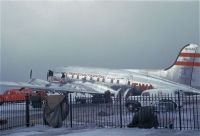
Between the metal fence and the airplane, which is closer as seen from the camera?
the metal fence

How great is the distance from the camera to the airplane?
4872 cm

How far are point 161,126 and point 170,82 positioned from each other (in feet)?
94.9

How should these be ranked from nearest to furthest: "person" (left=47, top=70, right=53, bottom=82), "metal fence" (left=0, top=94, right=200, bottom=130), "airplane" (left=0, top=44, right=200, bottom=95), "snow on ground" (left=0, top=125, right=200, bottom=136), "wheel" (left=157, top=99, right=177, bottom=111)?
"snow on ground" (left=0, top=125, right=200, bottom=136) < "metal fence" (left=0, top=94, right=200, bottom=130) < "wheel" (left=157, top=99, right=177, bottom=111) < "airplane" (left=0, top=44, right=200, bottom=95) < "person" (left=47, top=70, right=53, bottom=82)

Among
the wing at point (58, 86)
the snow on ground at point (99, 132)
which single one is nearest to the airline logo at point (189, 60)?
the wing at point (58, 86)

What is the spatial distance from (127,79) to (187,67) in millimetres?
7675

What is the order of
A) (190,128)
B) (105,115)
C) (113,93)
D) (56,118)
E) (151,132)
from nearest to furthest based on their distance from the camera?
1. (151,132)
2. (190,128)
3. (56,118)
4. (105,115)
5. (113,93)

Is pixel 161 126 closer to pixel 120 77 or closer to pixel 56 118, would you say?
pixel 56 118

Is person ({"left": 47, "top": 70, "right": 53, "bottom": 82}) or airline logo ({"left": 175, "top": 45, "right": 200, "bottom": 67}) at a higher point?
airline logo ({"left": 175, "top": 45, "right": 200, "bottom": 67})

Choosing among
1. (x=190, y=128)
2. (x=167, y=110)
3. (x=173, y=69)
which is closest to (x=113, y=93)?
(x=173, y=69)

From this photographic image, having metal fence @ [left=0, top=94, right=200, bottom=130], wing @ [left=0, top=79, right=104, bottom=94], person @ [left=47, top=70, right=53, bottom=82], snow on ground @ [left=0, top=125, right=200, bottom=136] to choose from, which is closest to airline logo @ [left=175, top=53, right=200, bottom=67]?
wing @ [left=0, top=79, right=104, bottom=94]

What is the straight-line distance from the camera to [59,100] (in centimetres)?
2322

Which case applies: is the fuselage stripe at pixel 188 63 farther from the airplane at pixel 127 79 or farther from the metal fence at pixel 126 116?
the metal fence at pixel 126 116

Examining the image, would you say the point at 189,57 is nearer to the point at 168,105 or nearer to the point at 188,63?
the point at 188,63

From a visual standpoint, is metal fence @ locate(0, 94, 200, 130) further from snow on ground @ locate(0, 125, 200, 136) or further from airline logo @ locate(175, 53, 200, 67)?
airline logo @ locate(175, 53, 200, 67)
